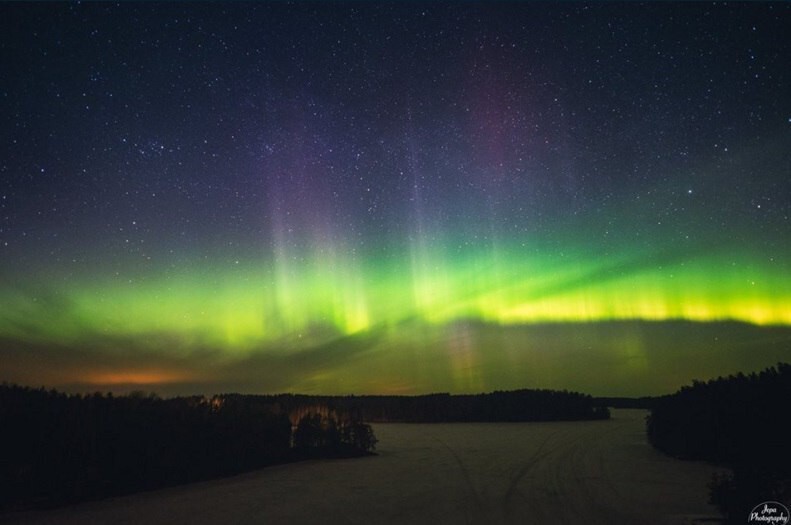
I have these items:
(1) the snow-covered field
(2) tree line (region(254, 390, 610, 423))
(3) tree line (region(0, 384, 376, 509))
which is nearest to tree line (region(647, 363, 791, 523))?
(1) the snow-covered field

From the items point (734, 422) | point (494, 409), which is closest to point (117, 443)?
point (734, 422)

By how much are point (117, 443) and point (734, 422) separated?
100ft

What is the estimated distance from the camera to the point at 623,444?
39.7 metres

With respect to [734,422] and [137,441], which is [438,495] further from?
[734,422]

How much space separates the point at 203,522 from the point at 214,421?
12968 mm

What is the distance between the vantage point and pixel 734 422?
87.6 ft

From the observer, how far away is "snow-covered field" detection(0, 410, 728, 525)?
51.3 feet

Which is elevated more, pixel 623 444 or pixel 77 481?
pixel 77 481

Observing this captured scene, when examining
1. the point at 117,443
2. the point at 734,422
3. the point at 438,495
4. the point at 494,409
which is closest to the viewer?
the point at 438,495

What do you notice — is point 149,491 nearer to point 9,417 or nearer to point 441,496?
point 9,417

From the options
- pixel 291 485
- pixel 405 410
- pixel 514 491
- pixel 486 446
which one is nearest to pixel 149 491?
pixel 291 485

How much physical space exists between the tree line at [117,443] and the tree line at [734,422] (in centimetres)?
2222

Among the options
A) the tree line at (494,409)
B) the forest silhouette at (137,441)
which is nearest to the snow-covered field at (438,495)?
the forest silhouette at (137,441)

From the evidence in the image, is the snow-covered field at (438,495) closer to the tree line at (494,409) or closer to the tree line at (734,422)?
the tree line at (734,422)
